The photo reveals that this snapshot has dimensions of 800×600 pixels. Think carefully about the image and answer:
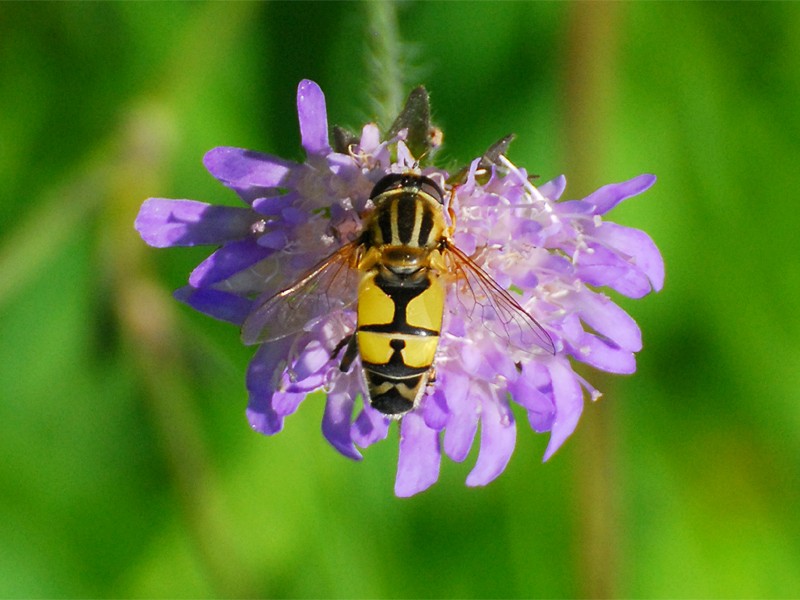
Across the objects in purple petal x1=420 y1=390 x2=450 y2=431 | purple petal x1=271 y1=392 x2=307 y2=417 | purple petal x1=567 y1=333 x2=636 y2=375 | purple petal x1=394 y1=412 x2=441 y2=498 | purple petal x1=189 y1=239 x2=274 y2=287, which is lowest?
purple petal x1=394 y1=412 x2=441 y2=498

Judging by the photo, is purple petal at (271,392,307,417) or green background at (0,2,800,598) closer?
purple petal at (271,392,307,417)

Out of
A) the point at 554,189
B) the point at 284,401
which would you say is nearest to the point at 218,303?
the point at 284,401

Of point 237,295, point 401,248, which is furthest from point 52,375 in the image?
point 401,248

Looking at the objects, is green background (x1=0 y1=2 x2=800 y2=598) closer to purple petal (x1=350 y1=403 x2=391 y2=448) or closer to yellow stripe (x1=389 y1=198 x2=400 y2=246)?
purple petal (x1=350 y1=403 x2=391 y2=448)

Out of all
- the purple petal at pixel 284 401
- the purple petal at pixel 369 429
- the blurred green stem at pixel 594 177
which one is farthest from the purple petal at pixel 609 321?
the blurred green stem at pixel 594 177

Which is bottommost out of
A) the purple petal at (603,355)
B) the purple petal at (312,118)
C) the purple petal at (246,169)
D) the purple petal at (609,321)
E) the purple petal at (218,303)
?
the purple petal at (603,355)

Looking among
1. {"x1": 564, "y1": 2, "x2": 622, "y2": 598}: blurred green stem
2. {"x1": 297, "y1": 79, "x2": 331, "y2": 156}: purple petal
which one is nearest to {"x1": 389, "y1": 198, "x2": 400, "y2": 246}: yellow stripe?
{"x1": 297, "y1": 79, "x2": 331, "y2": 156}: purple petal

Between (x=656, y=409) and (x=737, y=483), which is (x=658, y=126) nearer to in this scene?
(x=656, y=409)

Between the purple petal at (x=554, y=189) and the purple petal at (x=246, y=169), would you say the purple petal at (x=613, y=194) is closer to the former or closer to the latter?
the purple petal at (x=554, y=189)

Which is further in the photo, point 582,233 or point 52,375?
point 52,375
